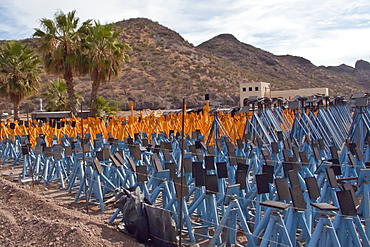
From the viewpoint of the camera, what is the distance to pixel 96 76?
64.7 ft

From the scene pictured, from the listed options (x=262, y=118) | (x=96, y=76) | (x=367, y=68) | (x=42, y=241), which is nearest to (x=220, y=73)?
(x=96, y=76)

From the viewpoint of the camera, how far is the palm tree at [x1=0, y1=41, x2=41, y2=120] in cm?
2130

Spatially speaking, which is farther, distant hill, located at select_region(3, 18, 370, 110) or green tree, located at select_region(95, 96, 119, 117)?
distant hill, located at select_region(3, 18, 370, 110)

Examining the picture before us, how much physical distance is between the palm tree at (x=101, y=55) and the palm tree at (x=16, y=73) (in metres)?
5.03

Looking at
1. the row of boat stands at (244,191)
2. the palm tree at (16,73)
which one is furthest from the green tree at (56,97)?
the row of boat stands at (244,191)

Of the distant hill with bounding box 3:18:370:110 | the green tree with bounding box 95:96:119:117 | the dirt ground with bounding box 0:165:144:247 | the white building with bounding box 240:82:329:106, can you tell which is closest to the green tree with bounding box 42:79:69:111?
the distant hill with bounding box 3:18:370:110

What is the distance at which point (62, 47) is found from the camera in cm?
1891

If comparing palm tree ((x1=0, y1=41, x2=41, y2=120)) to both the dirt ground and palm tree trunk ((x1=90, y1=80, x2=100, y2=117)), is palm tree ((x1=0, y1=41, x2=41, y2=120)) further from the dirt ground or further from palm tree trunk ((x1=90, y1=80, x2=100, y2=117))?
the dirt ground

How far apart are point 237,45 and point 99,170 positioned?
288 feet

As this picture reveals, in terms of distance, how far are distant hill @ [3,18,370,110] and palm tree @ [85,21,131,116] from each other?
607 cm

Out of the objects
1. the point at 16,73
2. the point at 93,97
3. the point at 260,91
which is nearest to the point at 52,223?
the point at 93,97

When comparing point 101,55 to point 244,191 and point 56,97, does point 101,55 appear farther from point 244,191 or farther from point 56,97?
point 244,191

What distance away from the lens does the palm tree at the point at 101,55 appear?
1886 centimetres

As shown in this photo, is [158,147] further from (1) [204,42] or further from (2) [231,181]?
(1) [204,42]
